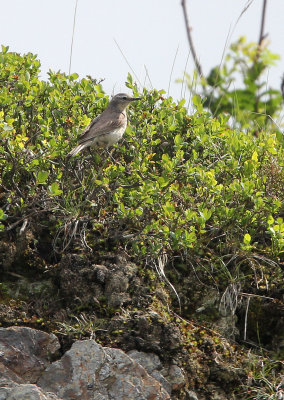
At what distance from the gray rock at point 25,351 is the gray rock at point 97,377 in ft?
0.35

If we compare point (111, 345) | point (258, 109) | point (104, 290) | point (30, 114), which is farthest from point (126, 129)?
point (258, 109)

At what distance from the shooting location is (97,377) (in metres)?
4.77

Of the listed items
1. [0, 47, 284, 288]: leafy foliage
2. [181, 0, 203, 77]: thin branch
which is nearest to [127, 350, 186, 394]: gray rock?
[0, 47, 284, 288]: leafy foliage

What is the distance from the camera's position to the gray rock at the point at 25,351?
484cm

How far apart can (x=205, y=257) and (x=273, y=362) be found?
3.60 feet

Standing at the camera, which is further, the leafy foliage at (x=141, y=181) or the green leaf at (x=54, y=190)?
the leafy foliage at (x=141, y=181)

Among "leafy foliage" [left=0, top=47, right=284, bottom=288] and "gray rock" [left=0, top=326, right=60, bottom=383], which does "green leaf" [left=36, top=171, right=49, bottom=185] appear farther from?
"gray rock" [left=0, top=326, right=60, bottom=383]

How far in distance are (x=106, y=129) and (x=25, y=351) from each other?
2416mm

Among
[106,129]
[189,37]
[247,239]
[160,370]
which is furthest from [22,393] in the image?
[189,37]

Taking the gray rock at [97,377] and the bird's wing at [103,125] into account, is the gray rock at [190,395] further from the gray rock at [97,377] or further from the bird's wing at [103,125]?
the bird's wing at [103,125]

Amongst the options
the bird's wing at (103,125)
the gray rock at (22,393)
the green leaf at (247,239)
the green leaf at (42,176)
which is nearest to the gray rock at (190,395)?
the gray rock at (22,393)

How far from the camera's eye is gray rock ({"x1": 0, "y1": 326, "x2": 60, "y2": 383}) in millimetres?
4844

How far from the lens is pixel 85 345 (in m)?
4.89

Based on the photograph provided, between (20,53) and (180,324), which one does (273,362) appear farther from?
(20,53)
